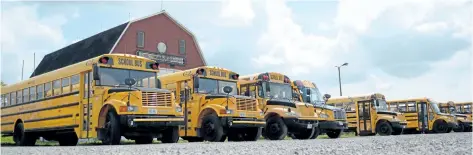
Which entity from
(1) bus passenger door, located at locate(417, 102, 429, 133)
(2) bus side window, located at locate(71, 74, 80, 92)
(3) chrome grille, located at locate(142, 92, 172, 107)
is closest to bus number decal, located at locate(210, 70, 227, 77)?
(3) chrome grille, located at locate(142, 92, 172, 107)

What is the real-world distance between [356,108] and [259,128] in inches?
426

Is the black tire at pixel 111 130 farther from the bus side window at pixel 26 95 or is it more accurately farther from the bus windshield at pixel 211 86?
the bus side window at pixel 26 95

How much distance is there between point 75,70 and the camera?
43.6 ft

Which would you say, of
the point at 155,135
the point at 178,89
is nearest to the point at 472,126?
the point at 178,89

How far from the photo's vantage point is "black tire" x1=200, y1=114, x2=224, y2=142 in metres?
13.8

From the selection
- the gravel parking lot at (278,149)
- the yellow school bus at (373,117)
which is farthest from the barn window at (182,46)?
the gravel parking lot at (278,149)

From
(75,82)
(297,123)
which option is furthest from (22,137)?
(297,123)

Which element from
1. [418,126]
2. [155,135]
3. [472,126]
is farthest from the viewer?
[472,126]

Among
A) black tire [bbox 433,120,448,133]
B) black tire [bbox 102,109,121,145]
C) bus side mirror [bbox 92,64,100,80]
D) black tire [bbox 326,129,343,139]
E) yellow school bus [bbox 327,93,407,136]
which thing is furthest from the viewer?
black tire [bbox 433,120,448,133]

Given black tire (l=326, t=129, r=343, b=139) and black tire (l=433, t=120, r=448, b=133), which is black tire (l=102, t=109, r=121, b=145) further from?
black tire (l=433, t=120, r=448, b=133)

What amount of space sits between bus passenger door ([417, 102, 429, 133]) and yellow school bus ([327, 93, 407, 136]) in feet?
8.51

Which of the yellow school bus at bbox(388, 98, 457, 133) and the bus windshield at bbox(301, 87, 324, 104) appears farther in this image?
the yellow school bus at bbox(388, 98, 457, 133)

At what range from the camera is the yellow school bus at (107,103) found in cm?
1177

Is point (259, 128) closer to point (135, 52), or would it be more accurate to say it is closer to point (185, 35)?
point (135, 52)
